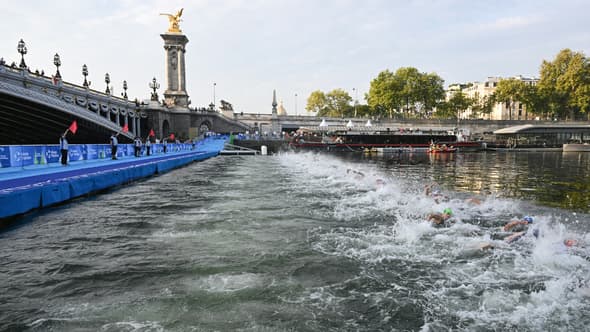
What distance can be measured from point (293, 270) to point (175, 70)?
74985 mm

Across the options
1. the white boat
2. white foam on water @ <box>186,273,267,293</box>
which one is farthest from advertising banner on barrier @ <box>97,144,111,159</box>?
the white boat

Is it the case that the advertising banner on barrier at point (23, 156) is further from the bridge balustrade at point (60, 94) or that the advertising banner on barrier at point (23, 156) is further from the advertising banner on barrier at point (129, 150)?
the bridge balustrade at point (60, 94)

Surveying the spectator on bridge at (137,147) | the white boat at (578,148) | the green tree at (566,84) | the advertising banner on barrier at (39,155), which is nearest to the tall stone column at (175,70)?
the spectator on bridge at (137,147)

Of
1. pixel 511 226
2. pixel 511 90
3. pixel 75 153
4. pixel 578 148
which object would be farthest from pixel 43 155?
pixel 511 90

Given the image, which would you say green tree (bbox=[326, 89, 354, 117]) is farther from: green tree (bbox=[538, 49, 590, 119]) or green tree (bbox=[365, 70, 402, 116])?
green tree (bbox=[538, 49, 590, 119])

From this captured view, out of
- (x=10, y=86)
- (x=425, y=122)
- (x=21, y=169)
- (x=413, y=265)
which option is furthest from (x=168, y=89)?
(x=413, y=265)

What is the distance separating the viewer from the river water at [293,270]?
5.50m

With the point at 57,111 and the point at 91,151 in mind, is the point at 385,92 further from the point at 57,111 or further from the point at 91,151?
the point at 91,151

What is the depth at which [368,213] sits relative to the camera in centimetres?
1269

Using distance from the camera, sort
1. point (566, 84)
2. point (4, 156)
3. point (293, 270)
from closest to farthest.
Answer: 1. point (293, 270)
2. point (4, 156)
3. point (566, 84)

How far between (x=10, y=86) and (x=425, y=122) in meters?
94.7

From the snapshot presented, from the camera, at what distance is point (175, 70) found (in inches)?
2958

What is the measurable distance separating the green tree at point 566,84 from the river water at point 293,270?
10521 cm

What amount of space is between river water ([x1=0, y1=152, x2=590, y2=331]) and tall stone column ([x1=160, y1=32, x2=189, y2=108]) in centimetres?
6496
